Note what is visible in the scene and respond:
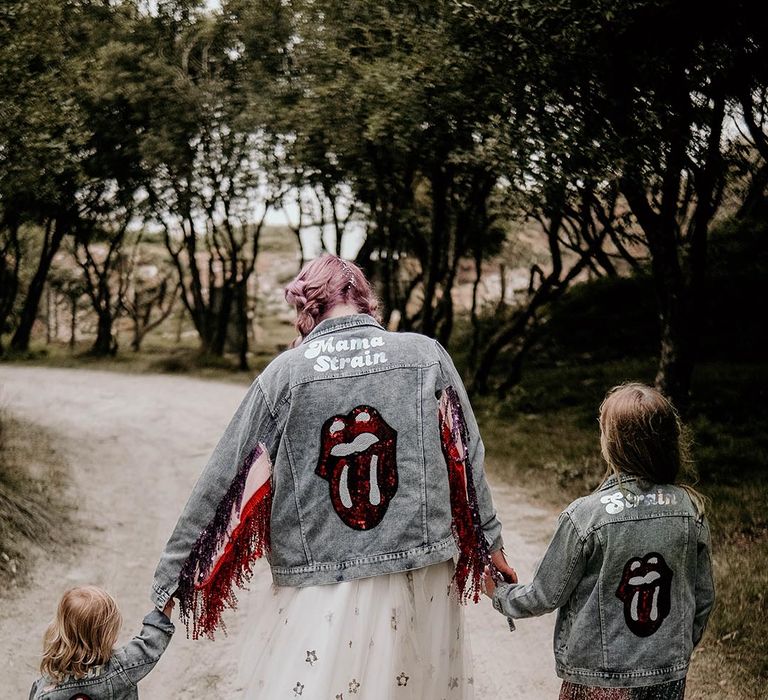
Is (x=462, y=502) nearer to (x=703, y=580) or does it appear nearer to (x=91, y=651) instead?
(x=703, y=580)

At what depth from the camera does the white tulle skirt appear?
2.78 metres

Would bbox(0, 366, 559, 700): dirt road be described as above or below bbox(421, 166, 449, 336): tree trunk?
below

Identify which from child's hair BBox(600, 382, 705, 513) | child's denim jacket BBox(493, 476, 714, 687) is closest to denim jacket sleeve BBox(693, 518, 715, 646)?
child's denim jacket BBox(493, 476, 714, 687)

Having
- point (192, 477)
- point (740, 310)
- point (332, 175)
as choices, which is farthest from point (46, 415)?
point (740, 310)

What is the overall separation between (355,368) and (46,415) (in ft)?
34.9

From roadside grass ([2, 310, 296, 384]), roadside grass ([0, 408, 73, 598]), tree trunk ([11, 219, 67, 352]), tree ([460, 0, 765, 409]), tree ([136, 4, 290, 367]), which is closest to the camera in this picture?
roadside grass ([0, 408, 73, 598])

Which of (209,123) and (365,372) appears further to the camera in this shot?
(209,123)

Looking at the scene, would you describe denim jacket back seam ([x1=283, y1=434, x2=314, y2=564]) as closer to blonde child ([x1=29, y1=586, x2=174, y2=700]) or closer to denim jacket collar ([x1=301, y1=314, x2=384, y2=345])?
denim jacket collar ([x1=301, y1=314, x2=384, y2=345])

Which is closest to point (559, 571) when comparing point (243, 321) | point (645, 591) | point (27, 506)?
point (645, 591)

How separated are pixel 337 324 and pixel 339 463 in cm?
52

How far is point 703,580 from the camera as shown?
114 inches

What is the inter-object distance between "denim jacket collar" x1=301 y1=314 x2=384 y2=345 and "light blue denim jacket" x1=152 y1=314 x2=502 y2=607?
27mm

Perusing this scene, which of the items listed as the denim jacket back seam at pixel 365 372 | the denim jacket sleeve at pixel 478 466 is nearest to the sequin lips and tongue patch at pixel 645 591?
the denim jacket sleeve at pixel 478 466

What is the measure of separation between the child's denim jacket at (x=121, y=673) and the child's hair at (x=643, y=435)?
1.72m
